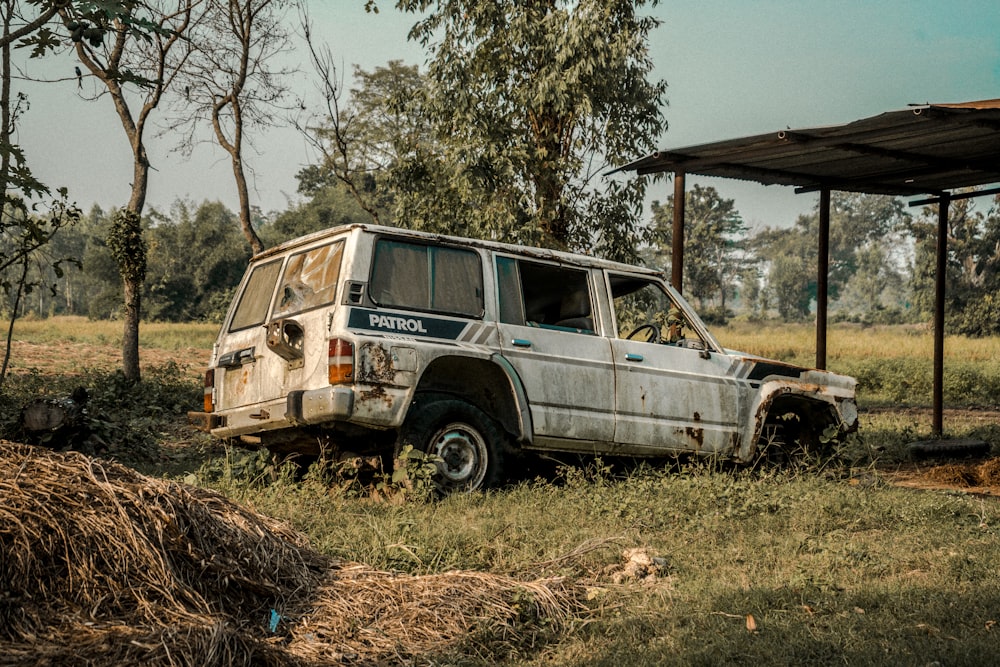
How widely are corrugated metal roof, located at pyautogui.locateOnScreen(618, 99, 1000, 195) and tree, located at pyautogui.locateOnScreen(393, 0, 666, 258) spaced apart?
4.36 m

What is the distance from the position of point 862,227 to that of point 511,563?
86089 mm

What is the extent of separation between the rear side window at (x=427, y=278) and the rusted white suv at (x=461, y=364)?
0.01 metres

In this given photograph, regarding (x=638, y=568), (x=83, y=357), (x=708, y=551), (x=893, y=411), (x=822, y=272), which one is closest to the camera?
(x=638, y=568)

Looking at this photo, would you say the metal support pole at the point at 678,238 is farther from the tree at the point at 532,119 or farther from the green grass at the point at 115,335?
the green grass at the point at 115,335

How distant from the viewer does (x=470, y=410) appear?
7070 millimetres

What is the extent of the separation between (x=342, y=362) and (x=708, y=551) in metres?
2.52

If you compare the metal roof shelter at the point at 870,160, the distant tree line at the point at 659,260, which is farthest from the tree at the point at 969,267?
the metal roof shelter at the point at 870,160

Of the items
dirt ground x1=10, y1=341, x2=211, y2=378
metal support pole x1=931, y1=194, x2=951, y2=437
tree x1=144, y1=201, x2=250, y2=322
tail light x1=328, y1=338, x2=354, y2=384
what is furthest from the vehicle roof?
tree x1=144, y1=201, x2=250, y2=322

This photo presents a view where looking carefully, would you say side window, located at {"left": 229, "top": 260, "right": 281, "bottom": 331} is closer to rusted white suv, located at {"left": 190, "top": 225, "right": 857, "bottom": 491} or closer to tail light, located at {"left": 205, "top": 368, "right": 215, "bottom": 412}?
rusted white suv, located at {"left": 190, "top": 225, "right": 857, "bottom": 491}

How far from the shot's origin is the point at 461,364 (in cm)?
725

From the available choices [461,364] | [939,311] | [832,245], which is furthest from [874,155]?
[832,245]

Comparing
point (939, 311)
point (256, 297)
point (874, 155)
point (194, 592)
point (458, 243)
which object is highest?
point (874, 155)

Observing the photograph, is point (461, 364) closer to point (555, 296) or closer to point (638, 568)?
point (555, 296)

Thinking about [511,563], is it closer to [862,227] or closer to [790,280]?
[790,280]
